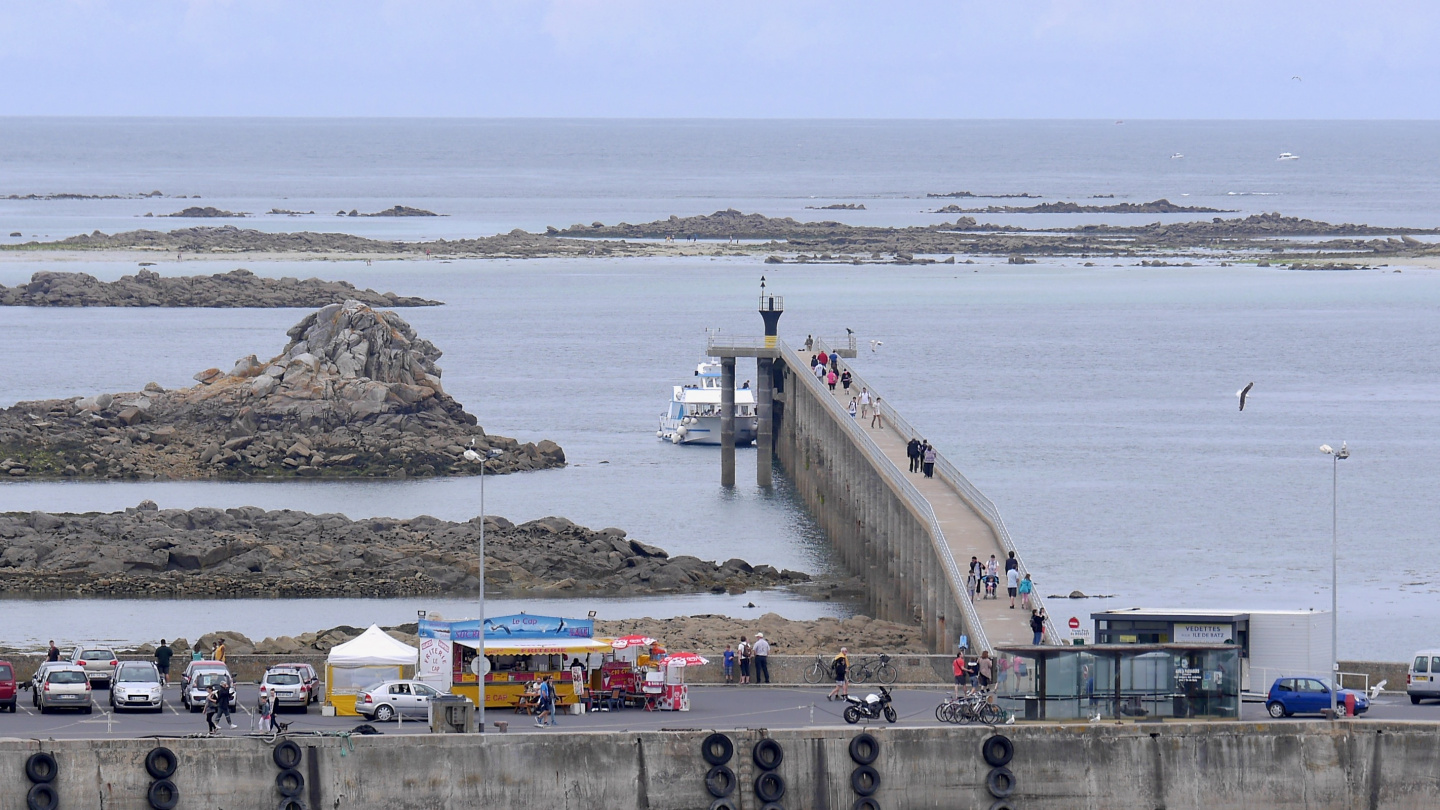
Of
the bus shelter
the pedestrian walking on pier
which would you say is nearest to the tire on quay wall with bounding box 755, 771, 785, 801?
the bus shelter

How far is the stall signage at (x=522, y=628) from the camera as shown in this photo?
3891 cm

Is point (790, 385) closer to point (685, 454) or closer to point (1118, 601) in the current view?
point (685, 454)

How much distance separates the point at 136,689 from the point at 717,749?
11.3 m

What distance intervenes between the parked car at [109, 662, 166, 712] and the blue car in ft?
68.1

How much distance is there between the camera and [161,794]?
3406cm

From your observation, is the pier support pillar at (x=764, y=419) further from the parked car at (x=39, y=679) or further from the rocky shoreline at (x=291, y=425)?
the parked car at (x=39, y=679)

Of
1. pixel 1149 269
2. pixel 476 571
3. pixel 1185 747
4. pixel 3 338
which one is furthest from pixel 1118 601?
pixel 1149 269

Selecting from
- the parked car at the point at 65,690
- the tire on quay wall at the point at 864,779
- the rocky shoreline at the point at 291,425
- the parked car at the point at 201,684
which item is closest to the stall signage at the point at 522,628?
the parked car at the point at 201,684

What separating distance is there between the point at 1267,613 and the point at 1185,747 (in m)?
4.54

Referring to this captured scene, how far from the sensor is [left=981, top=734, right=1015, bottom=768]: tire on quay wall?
35.8m

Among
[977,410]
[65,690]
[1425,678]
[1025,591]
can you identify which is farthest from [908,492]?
[977,410]

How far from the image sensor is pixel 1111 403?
343 feet

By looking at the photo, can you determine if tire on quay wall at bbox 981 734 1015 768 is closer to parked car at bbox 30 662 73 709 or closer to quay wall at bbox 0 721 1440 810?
quay wall at bbox 0 721 1440 810

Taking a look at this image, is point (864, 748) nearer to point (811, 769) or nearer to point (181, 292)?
point (811, 769)
